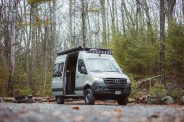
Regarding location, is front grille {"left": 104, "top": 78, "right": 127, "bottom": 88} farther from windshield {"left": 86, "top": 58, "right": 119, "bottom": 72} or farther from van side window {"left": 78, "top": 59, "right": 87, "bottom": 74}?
van side window {"left": 78, "top": 59, "right": 87, "bottom": 74}

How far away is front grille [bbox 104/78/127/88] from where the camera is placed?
15164 mm

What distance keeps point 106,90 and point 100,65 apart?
1.60 m

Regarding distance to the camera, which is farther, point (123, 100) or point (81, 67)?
point (81, 67)

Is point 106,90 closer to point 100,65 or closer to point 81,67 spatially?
point 100,65

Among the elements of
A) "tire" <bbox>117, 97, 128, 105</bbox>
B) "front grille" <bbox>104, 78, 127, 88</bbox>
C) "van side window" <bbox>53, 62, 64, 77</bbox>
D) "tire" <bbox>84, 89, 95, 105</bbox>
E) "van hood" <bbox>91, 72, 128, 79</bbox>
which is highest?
"van side window" <bbox>53, 62, 64, 77</bbox>

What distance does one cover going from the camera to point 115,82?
15297 millimetres

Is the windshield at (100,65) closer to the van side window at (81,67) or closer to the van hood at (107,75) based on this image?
the van side window at (81,67)

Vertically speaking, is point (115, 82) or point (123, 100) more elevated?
point (115, 82)

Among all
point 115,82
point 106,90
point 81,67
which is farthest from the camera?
point 81,67

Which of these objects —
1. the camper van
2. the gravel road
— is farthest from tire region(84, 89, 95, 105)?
the gravel road

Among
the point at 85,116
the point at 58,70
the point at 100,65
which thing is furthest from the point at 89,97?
the point at 85,116

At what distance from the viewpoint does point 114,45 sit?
2444 cm

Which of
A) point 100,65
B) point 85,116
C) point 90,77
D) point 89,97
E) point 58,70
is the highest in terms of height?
point 100,65

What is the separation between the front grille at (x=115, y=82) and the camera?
→ 15.2 metres
